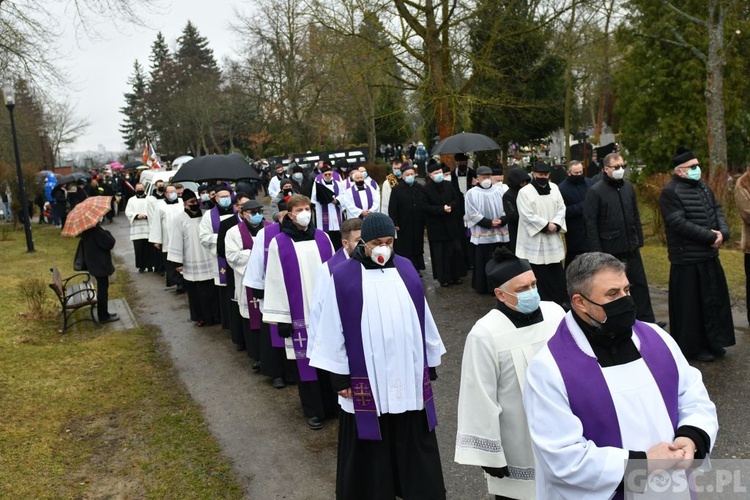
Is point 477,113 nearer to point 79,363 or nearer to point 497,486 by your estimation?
point 79,363

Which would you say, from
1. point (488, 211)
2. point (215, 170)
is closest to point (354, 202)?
point (488, 211)

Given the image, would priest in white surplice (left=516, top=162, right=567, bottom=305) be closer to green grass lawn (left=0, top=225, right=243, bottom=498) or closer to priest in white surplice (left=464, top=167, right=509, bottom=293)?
priest in white surplice (left=464, top=167, right=509, bottom=293)

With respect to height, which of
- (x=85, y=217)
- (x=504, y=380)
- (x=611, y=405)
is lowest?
(x=504, y=380)

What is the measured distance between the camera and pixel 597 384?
2742 millimetres

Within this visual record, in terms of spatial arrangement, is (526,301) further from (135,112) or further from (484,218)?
(135,112)

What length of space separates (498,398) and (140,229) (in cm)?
1309

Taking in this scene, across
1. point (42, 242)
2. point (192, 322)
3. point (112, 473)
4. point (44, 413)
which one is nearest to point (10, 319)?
point (192, 322)

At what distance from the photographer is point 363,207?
44.6ft

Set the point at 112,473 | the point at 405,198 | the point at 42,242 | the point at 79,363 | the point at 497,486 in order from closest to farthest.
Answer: the point at 497,486 → the point at 112,473 → the point at 79,363 → the point at 405,198 → the point at 42,242

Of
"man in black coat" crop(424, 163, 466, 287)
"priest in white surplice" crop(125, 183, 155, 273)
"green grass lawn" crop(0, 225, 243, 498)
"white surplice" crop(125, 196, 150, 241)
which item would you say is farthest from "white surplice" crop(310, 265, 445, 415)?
"white surplice" crop(125, 196, 150, 241)

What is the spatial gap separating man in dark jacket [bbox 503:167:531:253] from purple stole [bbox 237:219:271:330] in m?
3.72

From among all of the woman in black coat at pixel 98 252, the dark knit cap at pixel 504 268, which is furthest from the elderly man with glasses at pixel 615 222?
the woman in black coat at pixel 98 252

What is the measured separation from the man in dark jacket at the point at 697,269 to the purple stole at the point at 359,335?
362 cm

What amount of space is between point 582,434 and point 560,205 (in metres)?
6.74
